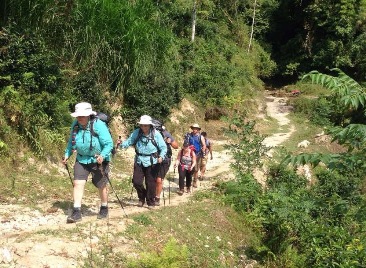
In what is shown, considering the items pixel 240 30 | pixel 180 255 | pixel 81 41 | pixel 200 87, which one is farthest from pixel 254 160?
pixel 240 30

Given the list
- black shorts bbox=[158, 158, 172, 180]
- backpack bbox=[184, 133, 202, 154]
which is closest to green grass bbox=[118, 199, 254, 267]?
black shorts bbox=[158, 158, 172, 180]

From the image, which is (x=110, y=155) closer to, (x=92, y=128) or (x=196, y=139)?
(x=92, y=128)

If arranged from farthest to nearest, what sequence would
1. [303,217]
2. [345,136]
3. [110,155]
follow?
[303,217]
[110,155]
[345,136]

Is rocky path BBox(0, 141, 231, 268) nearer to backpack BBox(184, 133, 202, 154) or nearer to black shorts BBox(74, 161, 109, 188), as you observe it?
black shorts BBox(74, 161, 109, 188)

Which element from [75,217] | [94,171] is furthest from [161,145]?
[75,217]

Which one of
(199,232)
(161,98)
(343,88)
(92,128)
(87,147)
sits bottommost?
(199,232)

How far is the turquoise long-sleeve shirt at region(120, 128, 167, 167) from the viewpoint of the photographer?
749 centimetres

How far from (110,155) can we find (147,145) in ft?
2.90

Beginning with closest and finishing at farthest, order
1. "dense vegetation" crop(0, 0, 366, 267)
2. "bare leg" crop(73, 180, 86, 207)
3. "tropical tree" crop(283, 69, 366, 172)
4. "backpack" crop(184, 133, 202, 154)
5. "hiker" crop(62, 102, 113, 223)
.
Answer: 1. "tropical tree" crop(283, 69, 366, 172)
2. "dense vegetation" crop(0, 0, 366, 267)
3. "hiker" crop(62, 102, 113, 223)
4. "bare leg" crop(73, 180, 86, 207)
5. "backpack" crop(184, 133, 202, 154)

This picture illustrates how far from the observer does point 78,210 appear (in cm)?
659

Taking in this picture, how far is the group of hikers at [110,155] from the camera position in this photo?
6387 mm

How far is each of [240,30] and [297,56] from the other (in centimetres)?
537

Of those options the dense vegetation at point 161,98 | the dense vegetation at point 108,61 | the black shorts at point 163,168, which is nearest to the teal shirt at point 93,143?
the black shorts at point 163,168

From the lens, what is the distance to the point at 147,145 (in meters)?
7.50
